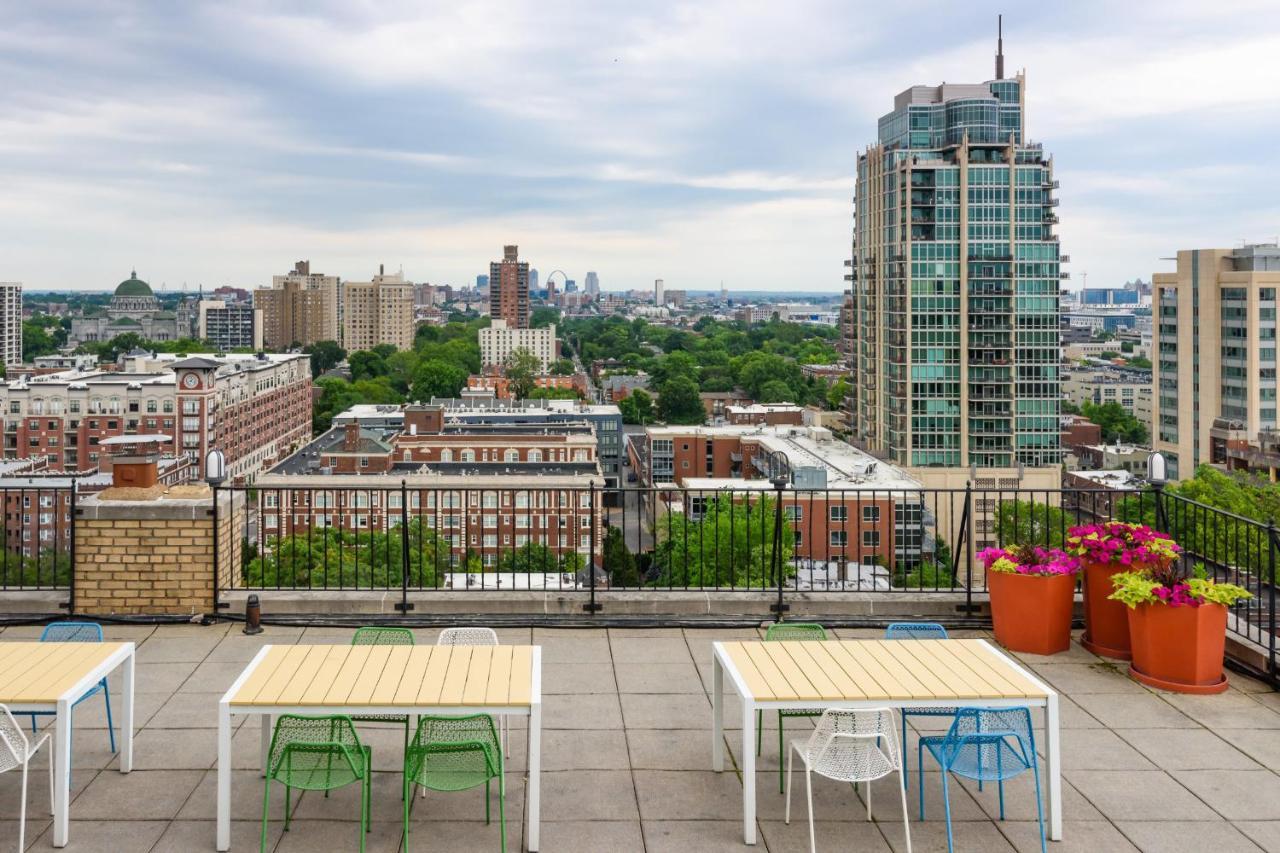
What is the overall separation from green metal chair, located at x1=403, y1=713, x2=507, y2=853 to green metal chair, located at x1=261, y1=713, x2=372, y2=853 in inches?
9.2

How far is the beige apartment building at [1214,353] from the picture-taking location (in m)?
79.4

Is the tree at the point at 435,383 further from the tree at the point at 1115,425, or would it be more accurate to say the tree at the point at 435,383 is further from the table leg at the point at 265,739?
the table leg at the point at 265,739

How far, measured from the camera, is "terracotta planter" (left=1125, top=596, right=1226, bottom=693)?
755 centimetres

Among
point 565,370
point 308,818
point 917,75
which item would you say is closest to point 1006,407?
point 917,75

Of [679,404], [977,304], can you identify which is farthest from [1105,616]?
[679,404]

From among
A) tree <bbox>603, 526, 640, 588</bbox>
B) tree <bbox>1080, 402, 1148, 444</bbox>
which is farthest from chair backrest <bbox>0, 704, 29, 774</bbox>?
tree <bbox>1080, 402, 1148, 444</bbox>

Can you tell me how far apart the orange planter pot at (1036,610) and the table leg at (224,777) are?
5953mm

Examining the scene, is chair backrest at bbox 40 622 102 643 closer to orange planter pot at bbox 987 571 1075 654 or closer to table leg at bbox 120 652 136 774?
table leg at bbox 120 652 136 774

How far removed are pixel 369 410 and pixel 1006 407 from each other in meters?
61.8

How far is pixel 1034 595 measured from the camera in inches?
335

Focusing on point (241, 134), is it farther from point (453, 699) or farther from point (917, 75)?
point (453, 699)

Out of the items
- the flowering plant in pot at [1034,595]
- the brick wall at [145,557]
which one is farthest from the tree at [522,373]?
the flowering plant in pot at [1034,595]

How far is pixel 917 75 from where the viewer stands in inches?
3807

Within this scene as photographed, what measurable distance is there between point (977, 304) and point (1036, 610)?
6944cm
